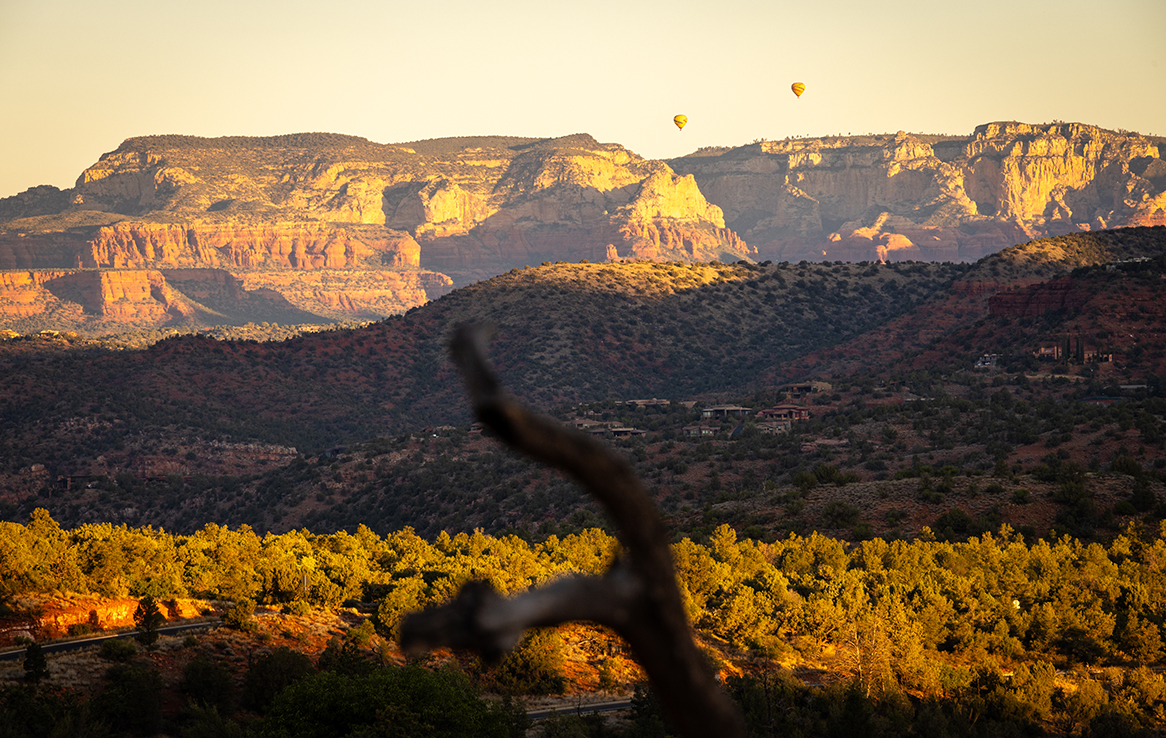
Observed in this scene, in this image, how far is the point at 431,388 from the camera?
11200 cm

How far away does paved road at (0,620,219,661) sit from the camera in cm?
2411

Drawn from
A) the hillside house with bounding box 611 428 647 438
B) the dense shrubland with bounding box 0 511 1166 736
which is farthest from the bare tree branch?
the hillside house with bounding box 611 428 647 438

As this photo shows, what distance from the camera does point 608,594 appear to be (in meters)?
5.08

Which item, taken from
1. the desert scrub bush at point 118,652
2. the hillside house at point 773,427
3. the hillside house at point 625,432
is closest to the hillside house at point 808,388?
the hillside house at point 773,427

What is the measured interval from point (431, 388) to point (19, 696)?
9233 centimetres

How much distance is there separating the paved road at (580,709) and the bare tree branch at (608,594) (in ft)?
66.3

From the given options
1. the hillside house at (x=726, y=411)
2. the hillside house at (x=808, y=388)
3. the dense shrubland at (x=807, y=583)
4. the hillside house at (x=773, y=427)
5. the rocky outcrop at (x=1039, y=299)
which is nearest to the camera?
the dense shrubland at (x=807, y=583)

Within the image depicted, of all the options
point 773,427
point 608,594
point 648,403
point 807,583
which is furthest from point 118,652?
point 648,403

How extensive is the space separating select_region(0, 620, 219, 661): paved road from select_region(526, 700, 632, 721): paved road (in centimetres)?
906

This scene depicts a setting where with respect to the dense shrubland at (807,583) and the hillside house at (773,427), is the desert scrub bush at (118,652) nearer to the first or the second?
the dense shrubland at (807,583)

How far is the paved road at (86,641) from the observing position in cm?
2411

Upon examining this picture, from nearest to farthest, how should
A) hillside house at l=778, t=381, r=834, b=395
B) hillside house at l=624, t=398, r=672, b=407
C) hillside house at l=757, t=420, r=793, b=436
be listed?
hillside house at l=757, t=420, r=793, b=436
hillside house at l=778, t=381, r=834, b=395
hillside house at l=624, t=398, r=672, b=407

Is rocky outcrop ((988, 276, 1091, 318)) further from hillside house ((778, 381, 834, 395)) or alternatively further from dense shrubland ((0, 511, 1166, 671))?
dense shrubland ((0, 511, 1166, 671))

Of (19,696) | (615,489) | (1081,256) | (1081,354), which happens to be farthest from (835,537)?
(1081,256)
